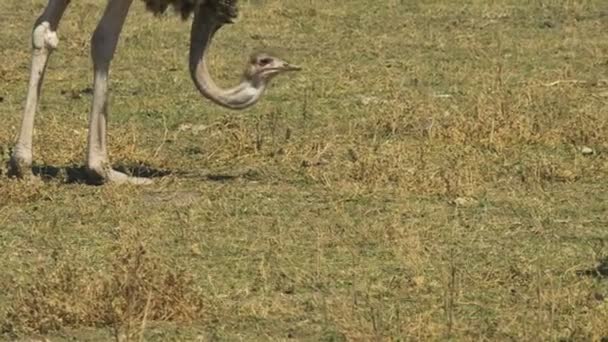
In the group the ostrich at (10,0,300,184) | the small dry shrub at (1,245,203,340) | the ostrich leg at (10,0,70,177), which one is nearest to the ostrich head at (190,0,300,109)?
the ostrich at (10,0,300,184)

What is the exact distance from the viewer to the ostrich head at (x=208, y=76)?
Answer: 9578 mm

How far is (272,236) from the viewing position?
8.18 metres

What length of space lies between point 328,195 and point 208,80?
1024 mm

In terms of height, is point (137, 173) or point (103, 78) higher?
point (103, 78)

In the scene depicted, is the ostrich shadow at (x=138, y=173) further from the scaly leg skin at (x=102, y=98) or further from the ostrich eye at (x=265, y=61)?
the ostrich eye at (x=265, y=61)

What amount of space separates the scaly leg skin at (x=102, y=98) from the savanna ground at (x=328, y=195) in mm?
129

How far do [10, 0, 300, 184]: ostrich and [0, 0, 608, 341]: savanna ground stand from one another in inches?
6.4

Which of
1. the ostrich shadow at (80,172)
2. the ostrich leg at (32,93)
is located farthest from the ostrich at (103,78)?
the ostrich shadow at (80,172)

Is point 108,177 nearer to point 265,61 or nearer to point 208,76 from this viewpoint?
point 208,76

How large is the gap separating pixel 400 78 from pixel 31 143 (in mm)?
4106

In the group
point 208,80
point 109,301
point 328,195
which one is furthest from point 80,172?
point 109,301

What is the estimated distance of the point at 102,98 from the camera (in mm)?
9516

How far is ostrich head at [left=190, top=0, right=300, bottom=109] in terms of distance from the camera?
958 centimetres

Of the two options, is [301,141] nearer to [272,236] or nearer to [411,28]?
[272,236]
